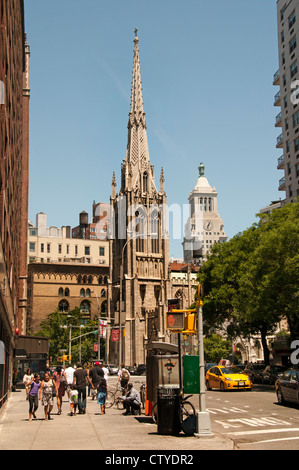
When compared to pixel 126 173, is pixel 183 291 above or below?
below

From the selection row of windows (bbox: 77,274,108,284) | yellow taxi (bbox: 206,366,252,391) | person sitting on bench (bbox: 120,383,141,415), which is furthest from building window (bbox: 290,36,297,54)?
row of windows (bbox: 77,274,108,284)

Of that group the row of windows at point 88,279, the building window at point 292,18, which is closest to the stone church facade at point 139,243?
the row of windows at point 88,279

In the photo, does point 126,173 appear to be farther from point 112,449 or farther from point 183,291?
point 112,449

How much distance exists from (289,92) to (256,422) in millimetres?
48410

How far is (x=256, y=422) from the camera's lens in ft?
57.8

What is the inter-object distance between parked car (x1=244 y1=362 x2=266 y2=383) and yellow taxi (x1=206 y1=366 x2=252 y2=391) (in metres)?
7.65

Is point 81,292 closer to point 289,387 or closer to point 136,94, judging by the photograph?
point 136,94

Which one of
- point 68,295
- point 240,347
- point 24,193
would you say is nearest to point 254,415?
point 24,193

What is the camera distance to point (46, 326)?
94875mm

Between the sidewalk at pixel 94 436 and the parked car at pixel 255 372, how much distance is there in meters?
21.7

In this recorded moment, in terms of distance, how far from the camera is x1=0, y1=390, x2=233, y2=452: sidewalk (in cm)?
1277

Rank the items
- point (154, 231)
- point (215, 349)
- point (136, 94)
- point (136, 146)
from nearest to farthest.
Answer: point (215, 349), point (154, 231), point (136, 146), point (136, 94)

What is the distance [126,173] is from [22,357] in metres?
64.5

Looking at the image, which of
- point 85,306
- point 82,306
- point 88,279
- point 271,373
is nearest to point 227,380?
point 271,373
